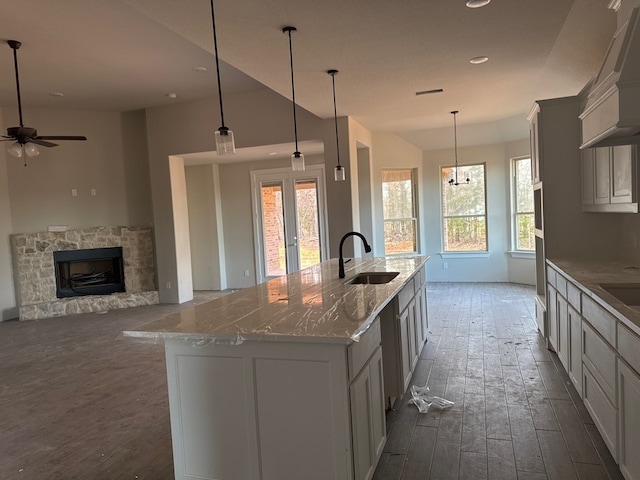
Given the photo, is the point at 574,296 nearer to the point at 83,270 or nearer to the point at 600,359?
the point at 600,359

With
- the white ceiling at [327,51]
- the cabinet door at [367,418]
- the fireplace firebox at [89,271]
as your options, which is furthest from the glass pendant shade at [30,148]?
the cabinet door at [367,418]

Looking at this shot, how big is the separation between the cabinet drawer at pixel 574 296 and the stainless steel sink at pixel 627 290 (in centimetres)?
17

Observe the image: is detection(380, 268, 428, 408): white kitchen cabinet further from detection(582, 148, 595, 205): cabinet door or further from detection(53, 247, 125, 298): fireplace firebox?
detection(53, 247, 125, 298): fireplace firebox

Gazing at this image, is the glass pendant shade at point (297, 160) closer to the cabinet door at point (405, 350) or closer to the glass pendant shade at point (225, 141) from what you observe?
the glass pendant shade at point (225, 141)

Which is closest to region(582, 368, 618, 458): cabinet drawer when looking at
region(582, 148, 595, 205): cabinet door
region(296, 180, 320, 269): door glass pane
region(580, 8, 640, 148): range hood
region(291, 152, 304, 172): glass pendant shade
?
region(580, 8, 640, 148): range hood

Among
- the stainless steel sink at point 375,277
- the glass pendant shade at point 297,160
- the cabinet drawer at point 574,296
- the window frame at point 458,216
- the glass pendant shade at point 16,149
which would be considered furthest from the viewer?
the window frame at point 458,216

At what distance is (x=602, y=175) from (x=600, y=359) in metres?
1.70

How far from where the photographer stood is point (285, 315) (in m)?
2.22

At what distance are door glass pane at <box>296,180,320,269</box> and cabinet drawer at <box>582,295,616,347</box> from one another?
5814 millimetres

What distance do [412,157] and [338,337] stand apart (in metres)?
6.79

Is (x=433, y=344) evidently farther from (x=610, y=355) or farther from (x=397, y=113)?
(x=397, y=113)

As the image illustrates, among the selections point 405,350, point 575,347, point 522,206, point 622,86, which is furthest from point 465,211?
point 622,86

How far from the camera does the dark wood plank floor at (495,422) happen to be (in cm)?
231

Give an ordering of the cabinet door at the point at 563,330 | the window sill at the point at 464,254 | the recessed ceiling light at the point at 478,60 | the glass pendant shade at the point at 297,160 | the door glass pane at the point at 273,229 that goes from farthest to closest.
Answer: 1. the door glass pane at the point at 273,229
2. the window sill at the point at 464,254
3. the recessed ceiling light at the point at 478,60
4. the glass pendant shade at the point at 297,160
5. the cabinet door at the point at 563,330
